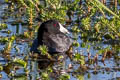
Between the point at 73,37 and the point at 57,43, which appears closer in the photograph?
the point at 57,43

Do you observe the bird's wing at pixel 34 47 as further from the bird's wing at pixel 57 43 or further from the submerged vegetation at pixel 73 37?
the bird's wing at pixel 57 43

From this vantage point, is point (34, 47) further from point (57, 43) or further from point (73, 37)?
point (73, 37)

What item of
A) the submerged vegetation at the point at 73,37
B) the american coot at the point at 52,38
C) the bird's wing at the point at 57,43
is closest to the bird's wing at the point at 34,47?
the american coot at the point at 52,38

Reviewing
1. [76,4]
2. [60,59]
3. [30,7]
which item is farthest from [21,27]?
[60,59]

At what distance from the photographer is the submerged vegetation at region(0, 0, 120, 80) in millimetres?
7953

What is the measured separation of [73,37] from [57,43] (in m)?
0.55

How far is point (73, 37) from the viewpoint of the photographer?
1050 centimetres

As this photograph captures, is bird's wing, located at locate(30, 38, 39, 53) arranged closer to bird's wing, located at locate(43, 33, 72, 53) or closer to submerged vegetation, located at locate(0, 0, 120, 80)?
submerged vegetation, located at locate(0, 0, 120, 80)

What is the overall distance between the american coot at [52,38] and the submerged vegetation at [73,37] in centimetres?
20

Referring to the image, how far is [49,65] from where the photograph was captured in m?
8.58

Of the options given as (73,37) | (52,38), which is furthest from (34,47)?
(73,37)

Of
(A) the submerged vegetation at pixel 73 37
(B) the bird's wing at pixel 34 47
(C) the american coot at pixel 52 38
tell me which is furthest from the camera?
(C) the american coot at pixel 52 38

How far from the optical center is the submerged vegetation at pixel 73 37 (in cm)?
795

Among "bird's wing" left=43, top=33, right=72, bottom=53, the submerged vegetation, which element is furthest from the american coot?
the submerged vegetation
